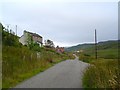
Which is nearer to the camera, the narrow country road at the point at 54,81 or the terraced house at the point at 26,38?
the narrow country road at the point at 54,81

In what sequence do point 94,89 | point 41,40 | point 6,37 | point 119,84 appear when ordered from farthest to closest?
1. point 41,40
2. point 6,37
3. point 94,89
4. point 119,84

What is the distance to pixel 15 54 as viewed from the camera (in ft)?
96.8

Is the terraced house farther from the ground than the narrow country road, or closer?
farther from the ground

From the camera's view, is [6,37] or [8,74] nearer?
[8,74]

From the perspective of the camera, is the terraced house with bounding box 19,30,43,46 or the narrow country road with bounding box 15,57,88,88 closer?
the narrow country road with bounding box 15,57,88,88

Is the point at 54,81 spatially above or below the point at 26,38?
below

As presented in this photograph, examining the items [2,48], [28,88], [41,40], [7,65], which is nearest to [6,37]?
[2,48]

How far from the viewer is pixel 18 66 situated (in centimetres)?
2627

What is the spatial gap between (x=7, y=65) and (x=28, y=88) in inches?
279

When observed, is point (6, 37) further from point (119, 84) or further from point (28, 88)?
point (119, 84)

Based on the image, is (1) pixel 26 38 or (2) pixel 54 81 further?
(1) pixel 26 38

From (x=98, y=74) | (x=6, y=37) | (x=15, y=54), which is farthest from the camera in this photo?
(x=6, y=37)

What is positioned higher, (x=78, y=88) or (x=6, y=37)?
(x=6, y=37)

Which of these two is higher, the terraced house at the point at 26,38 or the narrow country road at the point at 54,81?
the terraced house at the point at 26,38
